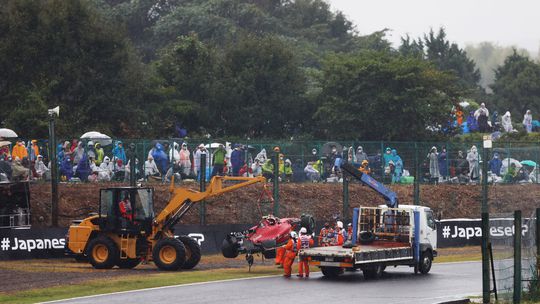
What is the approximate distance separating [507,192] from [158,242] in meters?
19.3

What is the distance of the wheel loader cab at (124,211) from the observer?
107 ft

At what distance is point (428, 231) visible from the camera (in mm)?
33125

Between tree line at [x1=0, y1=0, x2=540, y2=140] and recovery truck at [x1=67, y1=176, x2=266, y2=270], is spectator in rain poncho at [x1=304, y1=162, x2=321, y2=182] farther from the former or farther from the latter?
tree line at [x1=0, y1=0, x2=540, y2=140]

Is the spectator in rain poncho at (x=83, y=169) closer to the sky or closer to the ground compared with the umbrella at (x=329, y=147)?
closer to the ground

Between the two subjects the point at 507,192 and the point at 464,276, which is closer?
the point at 464,276

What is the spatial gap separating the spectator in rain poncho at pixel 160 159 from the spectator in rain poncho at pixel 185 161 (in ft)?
2.05

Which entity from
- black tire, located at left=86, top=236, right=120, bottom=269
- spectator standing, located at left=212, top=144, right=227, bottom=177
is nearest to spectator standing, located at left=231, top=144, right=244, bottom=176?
spectator standing, located at left=212, top=144, right=227, bottom=177

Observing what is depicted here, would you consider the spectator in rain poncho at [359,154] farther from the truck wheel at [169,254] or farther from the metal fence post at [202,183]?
the truck wheel at [169,254]

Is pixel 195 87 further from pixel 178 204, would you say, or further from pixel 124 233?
pixel 124 233

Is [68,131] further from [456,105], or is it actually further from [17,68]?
[456,105]

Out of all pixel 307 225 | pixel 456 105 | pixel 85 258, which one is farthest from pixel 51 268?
pixel 456 105

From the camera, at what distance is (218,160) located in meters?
40.1

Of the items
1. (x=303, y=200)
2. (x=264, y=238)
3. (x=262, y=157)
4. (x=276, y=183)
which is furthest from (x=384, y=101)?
(x=264, y=238)

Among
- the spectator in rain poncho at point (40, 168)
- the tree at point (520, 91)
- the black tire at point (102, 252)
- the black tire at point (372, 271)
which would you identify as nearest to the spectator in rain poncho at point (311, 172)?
the spectator in rain poncho at point (40, 168)
